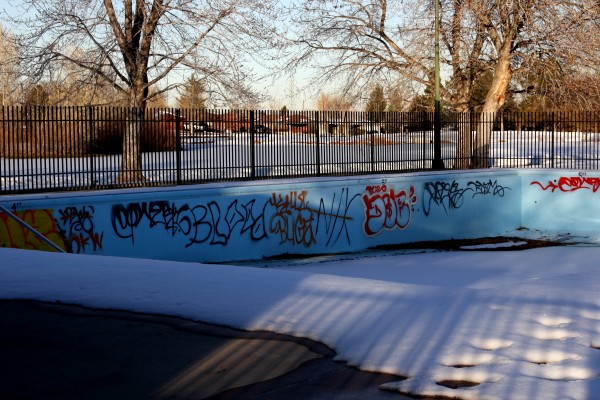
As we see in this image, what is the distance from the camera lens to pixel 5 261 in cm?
1072

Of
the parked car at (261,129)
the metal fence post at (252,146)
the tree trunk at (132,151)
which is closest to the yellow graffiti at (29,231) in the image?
the tree trunk at (132,151)

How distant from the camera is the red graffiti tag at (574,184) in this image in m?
23.1

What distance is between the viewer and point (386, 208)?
21.0m

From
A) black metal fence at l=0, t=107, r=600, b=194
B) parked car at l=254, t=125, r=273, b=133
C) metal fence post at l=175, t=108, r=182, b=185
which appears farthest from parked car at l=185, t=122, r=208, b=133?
parked car at l=254, t=125, r=273, b=133

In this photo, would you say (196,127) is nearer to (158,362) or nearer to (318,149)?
(318,149)

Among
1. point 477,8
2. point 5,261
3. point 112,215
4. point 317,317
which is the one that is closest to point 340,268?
point 112,215

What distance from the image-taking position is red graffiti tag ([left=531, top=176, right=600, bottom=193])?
23.1 m

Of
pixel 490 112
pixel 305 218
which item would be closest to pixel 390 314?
pixel 305 218

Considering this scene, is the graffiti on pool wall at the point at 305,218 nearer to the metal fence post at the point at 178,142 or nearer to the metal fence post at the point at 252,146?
the metal fence post at the point at 252,146

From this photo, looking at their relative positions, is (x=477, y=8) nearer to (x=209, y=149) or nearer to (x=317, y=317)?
(x=209, y=149)

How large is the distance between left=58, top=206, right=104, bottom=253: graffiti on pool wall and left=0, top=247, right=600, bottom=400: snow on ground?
350 centimetres

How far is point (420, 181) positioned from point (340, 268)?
5.45 metres

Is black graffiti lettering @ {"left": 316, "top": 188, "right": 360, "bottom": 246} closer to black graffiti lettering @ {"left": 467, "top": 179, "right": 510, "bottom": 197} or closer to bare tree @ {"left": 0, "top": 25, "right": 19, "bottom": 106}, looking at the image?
black graffiti lettering @ {"left": 467, "top": 179, "right": 510, "bottom": 197}

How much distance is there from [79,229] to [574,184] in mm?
14219
